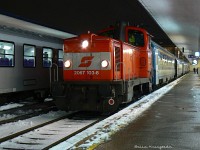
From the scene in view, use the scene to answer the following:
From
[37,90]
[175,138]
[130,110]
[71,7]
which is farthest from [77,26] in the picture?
[175,138]

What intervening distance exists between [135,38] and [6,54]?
16.9 ft

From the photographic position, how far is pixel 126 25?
1348 cm

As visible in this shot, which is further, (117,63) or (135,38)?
(135,38)

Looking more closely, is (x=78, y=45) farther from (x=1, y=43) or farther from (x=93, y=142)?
(x=93, y=142)

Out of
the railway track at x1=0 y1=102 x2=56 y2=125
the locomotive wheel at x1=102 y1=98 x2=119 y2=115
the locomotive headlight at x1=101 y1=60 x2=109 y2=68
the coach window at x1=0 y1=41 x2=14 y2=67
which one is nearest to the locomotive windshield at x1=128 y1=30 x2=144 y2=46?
the locomotive headlight at x1=101 y1=60 x2=109 y2=68

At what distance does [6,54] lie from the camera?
12.9 m

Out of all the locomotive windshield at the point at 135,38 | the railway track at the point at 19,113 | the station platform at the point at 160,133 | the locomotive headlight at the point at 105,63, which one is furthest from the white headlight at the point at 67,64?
the locomotive windshield at the point at 135,38

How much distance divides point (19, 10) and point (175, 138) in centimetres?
1392

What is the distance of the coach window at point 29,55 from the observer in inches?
559

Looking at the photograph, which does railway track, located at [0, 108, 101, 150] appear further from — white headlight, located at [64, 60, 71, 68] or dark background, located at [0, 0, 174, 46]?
dark background, located at [0, 0, 174, 46]

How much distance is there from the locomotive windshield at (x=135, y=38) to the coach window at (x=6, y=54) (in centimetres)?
464

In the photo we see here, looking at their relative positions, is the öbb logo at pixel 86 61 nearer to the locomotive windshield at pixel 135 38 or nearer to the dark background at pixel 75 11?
the locomotive windshield at pixel 135 38

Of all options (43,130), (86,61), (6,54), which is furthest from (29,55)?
(43,130)

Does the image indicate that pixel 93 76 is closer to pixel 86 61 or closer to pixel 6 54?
pixel 86 61
